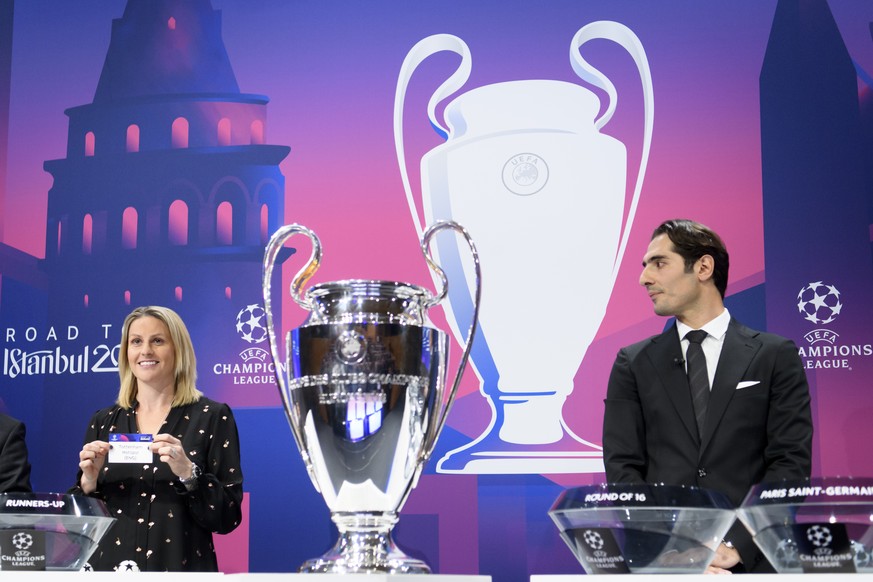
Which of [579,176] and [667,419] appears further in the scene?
[579,176]

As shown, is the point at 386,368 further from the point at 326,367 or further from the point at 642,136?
the point at 642,136

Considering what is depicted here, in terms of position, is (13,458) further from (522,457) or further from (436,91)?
(436,91)

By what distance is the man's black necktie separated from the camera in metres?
2.48

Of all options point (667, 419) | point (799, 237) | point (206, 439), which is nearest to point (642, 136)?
point (799, 237)

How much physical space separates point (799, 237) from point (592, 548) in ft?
7.38

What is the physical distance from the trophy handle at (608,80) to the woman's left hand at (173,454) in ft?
5.46

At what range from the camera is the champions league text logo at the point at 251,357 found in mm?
3410

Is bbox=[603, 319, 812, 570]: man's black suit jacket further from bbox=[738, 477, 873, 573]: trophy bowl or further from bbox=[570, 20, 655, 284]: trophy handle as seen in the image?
bbox=[738, 477, 873, 573]: trophy bowl

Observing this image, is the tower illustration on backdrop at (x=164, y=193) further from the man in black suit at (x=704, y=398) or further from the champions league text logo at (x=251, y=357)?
the man in black suit at (x=704, y=398)

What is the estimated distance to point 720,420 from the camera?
2.42 metres

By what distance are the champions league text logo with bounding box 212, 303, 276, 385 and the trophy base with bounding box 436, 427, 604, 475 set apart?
687 mm

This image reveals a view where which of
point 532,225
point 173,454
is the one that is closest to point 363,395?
point 173,454

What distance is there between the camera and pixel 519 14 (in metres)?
3.48

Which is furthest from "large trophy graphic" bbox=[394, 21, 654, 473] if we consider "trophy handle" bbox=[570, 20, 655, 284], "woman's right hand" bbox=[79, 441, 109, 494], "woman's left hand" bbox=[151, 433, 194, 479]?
"woman's right hand" bbox=[79, 441, 109, 494]
